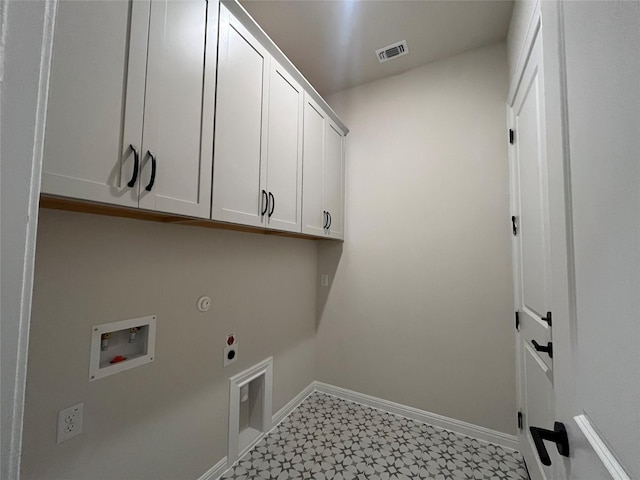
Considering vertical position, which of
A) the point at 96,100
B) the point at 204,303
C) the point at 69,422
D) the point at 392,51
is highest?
the point at 392,51

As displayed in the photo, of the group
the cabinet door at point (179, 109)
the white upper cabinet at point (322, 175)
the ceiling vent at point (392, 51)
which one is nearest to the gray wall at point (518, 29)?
the ceiling vent at point (392, 51)

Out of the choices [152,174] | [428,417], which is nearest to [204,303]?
[152,174]

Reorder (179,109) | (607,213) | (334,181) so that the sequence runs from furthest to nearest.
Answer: (334,181) < (179,109) < (607,213)

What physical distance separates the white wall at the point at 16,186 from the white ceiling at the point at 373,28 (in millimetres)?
1910

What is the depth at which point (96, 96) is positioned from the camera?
83 centimetres

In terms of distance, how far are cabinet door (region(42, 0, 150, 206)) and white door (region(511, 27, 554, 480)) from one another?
63.5 inches

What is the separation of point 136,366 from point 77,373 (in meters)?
0.22

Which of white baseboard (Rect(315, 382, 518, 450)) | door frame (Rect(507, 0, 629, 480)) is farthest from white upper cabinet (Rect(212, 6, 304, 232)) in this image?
white baseboard (Rect(315, 382, 518, 450))

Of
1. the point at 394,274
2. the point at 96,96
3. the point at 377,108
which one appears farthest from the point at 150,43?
the point at 394,274

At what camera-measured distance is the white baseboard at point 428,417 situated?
1.83 meters

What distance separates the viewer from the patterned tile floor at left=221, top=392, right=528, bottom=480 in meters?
1.57

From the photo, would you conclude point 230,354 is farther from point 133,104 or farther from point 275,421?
point 133,104

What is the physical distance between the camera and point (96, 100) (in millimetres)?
835

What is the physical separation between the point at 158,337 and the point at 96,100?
40.3 inches
